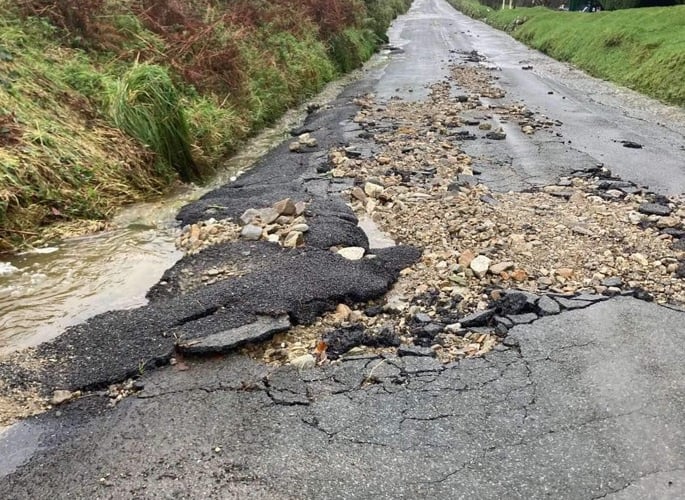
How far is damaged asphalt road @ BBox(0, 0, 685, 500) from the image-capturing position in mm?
2584

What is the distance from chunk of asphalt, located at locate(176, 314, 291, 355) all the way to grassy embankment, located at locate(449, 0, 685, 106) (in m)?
10.4

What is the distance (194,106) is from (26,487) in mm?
6780

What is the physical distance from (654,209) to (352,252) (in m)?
3.11

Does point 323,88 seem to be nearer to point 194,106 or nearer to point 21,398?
point 194,106

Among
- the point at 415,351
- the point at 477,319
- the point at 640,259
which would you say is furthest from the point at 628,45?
the point at 415,351

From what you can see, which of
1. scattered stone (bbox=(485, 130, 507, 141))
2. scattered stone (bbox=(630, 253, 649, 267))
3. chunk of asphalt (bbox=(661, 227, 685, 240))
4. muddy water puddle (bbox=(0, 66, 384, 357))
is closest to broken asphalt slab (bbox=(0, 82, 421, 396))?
muddy water puddle (bbox=(0, 66, 384, 357))

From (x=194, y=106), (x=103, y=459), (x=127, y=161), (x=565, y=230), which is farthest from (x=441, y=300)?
(x=194, y=106)

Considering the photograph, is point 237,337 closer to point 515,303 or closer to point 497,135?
point 515,303

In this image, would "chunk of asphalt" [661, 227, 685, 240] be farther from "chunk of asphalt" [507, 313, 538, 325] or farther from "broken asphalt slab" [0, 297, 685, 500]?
"chunk of asphalt" [507, 313, 538, 325]

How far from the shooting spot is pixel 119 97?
23.2ft

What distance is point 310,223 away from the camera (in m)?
5.40

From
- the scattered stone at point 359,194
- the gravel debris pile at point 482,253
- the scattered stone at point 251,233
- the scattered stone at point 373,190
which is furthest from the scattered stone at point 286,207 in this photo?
the scattered stone at point 373,190

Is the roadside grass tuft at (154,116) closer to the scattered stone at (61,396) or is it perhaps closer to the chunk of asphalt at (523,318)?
the scattered stone at (61,396)

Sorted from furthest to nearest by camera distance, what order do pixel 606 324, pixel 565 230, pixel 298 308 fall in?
1. pixel 565 230
2. pixel 298 308
3. pixel 606 324
